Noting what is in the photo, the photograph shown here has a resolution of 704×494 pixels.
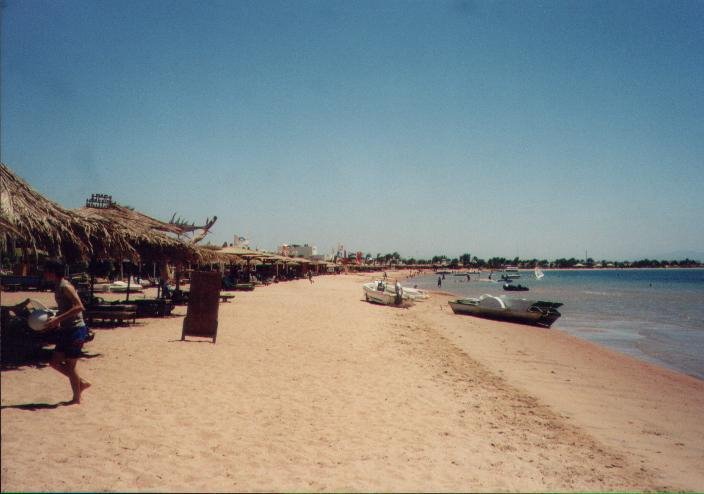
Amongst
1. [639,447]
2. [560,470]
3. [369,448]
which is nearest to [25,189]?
[369,448]

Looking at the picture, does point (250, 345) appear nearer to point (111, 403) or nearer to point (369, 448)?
point (111, 403)

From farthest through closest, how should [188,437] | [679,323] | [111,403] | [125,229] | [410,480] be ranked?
[679,323], [125,229], [111,403], [188,437], [410,480]

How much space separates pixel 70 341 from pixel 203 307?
4477 mm

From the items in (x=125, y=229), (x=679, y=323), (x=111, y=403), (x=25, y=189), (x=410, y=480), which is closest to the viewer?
(x=410, y=480)

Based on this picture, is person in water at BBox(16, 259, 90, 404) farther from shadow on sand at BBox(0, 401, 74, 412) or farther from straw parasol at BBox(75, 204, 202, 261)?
straw parasol at BBox(75, 204, 202, 261)

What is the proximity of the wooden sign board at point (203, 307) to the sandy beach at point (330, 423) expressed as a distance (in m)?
0.34

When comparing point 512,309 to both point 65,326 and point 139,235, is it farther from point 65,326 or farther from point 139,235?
point 65,326

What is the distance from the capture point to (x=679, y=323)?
2303 centimetres

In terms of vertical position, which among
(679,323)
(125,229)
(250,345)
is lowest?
(679,323)

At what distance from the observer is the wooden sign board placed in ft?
29.7

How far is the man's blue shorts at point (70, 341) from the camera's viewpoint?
4684 millimetres

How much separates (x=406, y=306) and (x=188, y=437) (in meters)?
19.6

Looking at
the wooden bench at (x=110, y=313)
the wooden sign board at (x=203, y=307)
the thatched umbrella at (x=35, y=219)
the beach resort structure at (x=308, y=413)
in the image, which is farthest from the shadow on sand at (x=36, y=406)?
the wooden bench at (x=110, y=313)

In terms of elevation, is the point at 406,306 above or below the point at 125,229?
below
